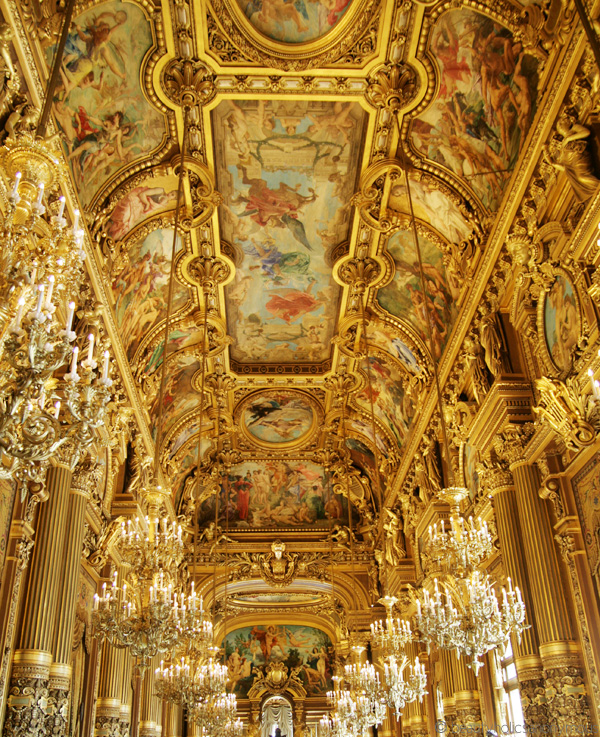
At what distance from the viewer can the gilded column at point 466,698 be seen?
1205 cm

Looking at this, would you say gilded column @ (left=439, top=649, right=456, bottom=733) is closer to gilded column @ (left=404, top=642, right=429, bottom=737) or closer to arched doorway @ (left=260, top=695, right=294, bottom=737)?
gilded column @ (left=404, top=642, right=429, bottom=737)

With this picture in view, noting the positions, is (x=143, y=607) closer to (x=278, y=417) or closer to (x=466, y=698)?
(x=466, y=698)

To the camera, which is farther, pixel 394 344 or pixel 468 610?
pixel 394 344

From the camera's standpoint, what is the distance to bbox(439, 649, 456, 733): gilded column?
12869 mm

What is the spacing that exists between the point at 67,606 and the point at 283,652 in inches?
896

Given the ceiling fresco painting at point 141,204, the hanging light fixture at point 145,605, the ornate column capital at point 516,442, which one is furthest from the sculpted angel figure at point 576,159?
the ceiling fresco painting at point 141,204

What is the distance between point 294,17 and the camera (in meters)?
9.48

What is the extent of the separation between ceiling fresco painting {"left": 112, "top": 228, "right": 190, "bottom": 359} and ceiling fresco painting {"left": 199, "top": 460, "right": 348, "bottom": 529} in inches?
379

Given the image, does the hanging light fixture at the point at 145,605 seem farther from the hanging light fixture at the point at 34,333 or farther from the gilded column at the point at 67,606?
the hanging light fixture at the point at 34,333

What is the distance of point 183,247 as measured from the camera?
13273mm

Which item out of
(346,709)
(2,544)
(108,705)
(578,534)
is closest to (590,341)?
(578,534)

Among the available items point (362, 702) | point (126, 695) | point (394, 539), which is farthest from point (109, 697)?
point (394, 539)

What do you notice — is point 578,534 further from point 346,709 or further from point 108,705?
point 346,709

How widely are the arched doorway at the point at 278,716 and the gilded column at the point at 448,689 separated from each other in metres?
17.7
